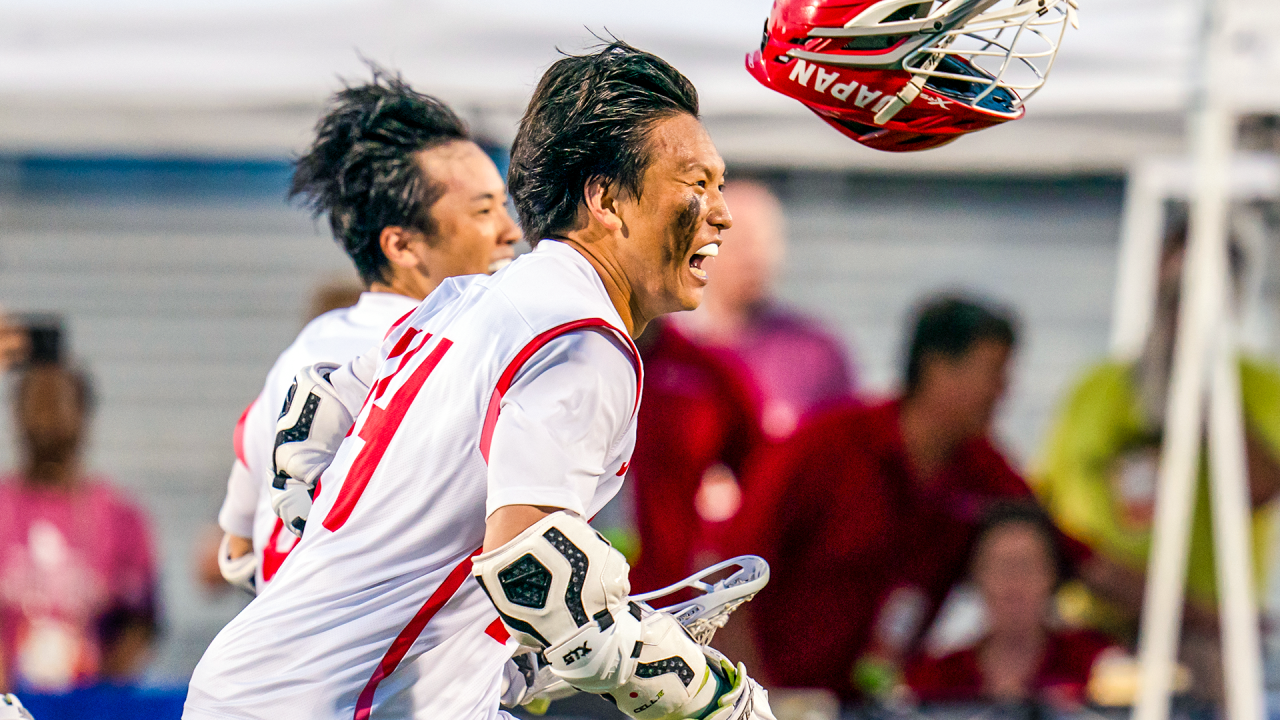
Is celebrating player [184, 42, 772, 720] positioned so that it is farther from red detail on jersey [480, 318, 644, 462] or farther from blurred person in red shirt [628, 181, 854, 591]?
blurred person in red shirt [628, 181, 854, 591]

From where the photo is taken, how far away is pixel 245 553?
2.82 m

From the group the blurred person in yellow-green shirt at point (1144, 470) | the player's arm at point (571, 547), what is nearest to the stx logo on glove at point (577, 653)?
the player's arm at point (571, 547)

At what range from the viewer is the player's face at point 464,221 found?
8.67 feet

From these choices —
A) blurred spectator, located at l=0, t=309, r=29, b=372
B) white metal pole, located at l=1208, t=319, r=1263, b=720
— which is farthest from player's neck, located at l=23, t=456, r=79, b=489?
white metal pole, located at l=1208, t=319, r=1263, b=720

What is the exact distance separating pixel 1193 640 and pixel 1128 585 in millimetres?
314

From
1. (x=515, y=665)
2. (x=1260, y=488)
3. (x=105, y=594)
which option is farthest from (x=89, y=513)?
(x=1260, y=488)

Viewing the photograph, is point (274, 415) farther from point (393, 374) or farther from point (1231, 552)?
point (1231, 552)

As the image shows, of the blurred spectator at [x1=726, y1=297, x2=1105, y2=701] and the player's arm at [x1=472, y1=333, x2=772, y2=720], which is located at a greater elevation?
the player's arm at [x1=472, y1=333, x2=772, y2=720]

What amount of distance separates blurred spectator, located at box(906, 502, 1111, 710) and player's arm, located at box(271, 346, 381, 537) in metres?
2.81

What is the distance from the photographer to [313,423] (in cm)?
211

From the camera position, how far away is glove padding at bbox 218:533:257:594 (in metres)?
2.75

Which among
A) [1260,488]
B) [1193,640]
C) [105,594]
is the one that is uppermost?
[1260,488]

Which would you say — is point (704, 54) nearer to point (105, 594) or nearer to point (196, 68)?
point (196, 68)

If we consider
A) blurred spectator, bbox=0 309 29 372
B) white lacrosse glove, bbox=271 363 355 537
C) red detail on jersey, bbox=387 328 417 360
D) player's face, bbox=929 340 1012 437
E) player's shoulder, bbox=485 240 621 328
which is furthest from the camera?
player's face, bbox=929 340 1012 437
